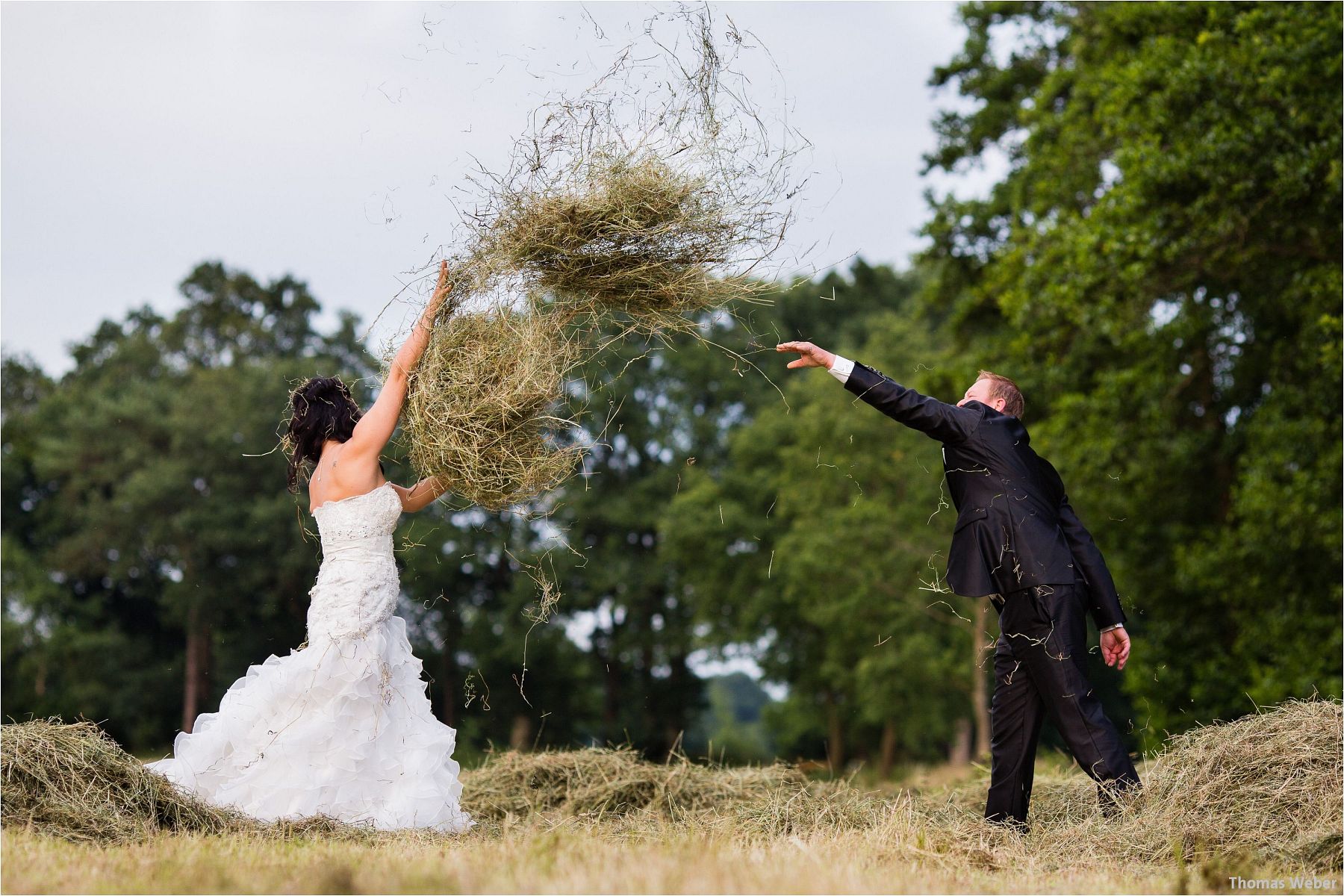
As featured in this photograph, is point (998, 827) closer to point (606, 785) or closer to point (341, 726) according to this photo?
point (606, 785)

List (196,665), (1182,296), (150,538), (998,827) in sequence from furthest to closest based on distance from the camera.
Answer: (196,665)
(150,538)
(1182,296)
(998,827)

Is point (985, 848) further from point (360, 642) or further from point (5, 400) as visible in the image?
point (5, 400)

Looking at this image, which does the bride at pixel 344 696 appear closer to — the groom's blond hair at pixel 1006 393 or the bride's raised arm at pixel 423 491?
the bride's raised arm at pixel 423 491

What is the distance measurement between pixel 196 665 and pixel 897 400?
28596 mm

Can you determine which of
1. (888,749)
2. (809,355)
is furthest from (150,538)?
(809,355)

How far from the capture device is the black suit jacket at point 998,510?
5602 millimetres

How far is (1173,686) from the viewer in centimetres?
1592

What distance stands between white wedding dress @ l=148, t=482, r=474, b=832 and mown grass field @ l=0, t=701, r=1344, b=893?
0.97 feet

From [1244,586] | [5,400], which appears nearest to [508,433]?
[1244,586]

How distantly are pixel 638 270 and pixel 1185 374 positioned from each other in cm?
1275

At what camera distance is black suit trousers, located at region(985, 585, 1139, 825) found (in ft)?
17.9

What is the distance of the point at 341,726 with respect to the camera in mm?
5770

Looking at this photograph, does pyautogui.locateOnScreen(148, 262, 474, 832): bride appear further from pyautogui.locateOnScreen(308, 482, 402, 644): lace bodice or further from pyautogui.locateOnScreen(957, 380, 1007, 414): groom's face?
pyautogui.locateOnScreen(957, 380, 1007, 414): groom's face

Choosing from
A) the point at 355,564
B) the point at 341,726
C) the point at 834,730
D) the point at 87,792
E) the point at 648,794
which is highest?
the point at 355,564
